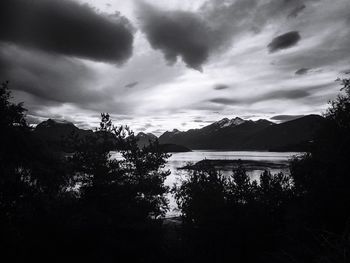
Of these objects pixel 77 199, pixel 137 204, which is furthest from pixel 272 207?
pixel 77 199

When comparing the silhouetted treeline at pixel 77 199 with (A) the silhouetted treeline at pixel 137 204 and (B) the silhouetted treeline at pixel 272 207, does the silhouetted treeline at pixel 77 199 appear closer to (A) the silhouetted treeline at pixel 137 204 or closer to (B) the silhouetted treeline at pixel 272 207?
(A) the silhouetted treeline at pixel 137 204

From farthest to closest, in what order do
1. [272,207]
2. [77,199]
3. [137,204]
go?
[272,207] < [137,204] < [77,199]

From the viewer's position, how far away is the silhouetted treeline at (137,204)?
19.8 meters

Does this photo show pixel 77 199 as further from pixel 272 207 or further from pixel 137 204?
pixel 272 207

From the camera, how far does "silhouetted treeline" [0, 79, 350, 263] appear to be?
19.8m

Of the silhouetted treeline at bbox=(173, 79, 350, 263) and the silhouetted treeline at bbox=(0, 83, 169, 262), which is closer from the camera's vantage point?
the silhouetted treeline at bbox=(0, 83, 169, 262)

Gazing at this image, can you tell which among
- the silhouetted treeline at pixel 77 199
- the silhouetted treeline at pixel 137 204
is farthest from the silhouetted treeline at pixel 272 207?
the silhouetted treeline at pixel 77 199

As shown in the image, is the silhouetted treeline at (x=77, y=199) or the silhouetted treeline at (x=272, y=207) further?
the silhouetted treeline at (x=272, y=207)

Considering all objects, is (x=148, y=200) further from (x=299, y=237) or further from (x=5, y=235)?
(x=299, y=237)

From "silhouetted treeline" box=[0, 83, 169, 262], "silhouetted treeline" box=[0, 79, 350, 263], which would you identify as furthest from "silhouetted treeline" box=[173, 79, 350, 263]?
"silhouetted treeline" box=[0, 83, 169, 262]

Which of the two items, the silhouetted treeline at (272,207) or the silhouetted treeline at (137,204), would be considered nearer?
the silhouetted treeline at (137,204)

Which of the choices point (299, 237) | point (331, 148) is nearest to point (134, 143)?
point (299, 237)

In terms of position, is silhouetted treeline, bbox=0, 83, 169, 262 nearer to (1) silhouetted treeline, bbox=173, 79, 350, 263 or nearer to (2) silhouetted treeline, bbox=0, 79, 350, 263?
(2) silhouetted treeline, bbox=0, 79, 350, 263

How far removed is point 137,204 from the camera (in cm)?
2456
